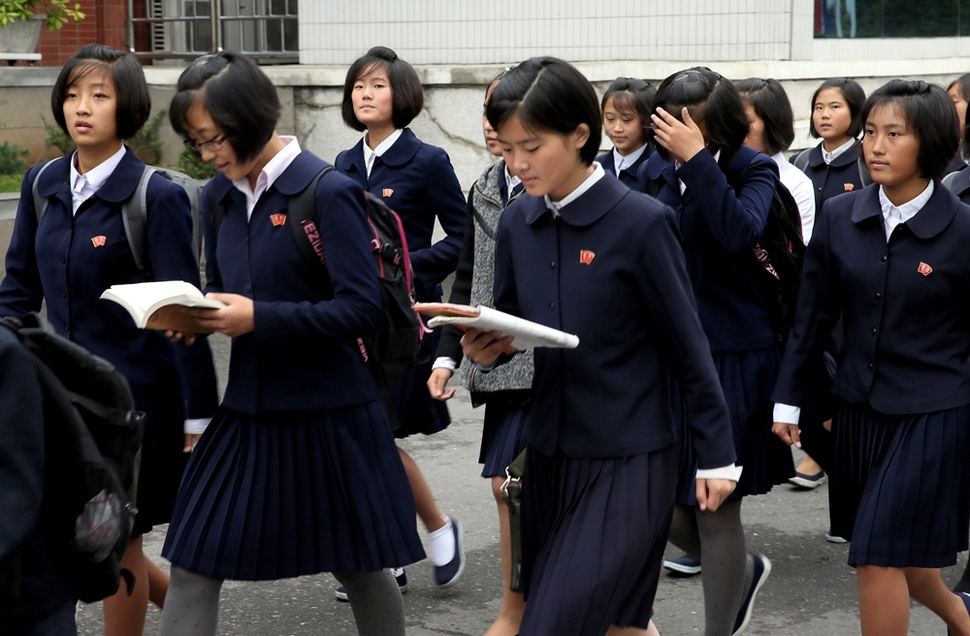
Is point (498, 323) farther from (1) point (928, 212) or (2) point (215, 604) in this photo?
(1) point (928, 212)

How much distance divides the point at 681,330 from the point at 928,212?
1.07 m

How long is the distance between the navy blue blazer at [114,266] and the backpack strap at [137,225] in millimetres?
17

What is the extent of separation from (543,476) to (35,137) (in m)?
8.69

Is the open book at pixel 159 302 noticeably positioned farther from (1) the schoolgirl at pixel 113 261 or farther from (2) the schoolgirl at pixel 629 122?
(2) the schoolgirl at pixel 629 122

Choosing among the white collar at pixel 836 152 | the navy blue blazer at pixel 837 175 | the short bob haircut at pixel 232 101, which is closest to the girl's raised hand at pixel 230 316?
the short bob haircut at pixel 232 101

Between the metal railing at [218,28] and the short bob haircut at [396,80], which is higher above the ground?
the metal railing at [218,28]

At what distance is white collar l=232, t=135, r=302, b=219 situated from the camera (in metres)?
3.33

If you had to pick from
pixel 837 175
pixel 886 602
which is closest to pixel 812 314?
pixel 886 602

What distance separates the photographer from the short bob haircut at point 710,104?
422cm

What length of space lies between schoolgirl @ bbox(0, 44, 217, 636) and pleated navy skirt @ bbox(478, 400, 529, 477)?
0.99 metres

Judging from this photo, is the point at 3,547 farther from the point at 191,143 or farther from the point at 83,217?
the point at 83,217

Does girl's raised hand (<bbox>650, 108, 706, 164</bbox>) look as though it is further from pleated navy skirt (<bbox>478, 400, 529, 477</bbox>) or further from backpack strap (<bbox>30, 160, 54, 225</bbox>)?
backpack strap (<bbox>30, 160, 54, 225</bbox>)

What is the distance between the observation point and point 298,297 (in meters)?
3.33

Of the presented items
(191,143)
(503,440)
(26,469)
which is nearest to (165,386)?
(191,143)
